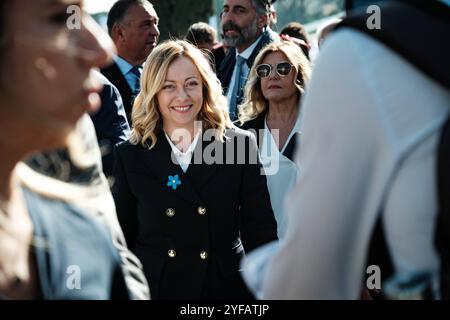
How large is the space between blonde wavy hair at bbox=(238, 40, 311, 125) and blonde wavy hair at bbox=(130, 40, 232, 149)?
1.00 metres

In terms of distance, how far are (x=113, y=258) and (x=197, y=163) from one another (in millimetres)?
2182

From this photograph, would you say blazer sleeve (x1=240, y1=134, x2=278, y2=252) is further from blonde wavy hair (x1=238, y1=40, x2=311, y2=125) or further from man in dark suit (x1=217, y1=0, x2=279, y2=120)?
man in dark suit (x1=217, y1=0, x2=279, y2=120)

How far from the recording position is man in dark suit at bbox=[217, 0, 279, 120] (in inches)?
263

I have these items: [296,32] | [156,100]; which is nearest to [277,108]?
[156,100]

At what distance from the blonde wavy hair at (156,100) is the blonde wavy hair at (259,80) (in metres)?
1.00

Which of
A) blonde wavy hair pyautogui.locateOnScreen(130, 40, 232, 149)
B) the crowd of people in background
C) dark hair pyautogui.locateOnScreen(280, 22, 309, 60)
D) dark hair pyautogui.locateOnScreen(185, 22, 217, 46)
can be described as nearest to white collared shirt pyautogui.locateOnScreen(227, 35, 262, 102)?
dark hair pyautogui.locateOnScreen(280, 22, 309, 60)

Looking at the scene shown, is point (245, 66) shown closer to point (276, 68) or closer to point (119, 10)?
point (276, 68)

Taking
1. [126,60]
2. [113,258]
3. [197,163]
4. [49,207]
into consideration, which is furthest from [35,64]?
[126,60]

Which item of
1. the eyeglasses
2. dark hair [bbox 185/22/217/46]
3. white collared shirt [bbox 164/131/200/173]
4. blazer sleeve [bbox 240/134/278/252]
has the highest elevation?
dark hair [bbox 185/22/217/46]

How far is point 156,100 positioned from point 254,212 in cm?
94

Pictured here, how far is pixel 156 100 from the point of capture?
4.55 meters

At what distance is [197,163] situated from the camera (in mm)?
4152
